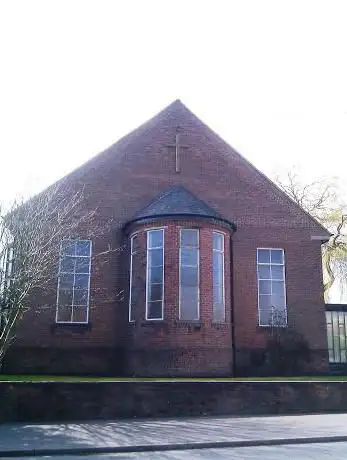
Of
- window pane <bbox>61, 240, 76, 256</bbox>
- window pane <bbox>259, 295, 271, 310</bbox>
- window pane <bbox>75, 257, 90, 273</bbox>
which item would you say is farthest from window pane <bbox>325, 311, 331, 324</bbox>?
window pane <bbox>61, 240, 76, 256</bbox>

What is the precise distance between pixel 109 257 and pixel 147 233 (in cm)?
195

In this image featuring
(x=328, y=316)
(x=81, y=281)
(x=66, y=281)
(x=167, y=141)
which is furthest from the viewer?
(x=328, y=316)

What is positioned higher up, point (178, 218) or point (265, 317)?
point (178, 218)

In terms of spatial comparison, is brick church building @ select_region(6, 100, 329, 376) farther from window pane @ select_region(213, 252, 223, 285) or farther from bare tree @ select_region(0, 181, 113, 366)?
bare tree @ select_region(0, 181, 113, 366)

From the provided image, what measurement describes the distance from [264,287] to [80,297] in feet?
22.5

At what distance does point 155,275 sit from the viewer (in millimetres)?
18000

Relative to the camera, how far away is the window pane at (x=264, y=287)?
66.6ft

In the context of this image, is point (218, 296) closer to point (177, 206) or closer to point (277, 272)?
point (177, 206)

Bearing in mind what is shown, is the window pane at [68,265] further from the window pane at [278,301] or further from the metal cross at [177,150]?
the window pane at [278,301]

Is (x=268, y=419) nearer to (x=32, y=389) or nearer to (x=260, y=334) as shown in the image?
(x=32, y=389)

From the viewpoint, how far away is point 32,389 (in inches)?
472

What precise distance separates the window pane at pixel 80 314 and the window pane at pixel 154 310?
2626 millimetres

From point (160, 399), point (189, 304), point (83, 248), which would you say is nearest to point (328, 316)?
point (189, 304)

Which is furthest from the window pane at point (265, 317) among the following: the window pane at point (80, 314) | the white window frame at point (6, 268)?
the white window frame at point (6, 268)
